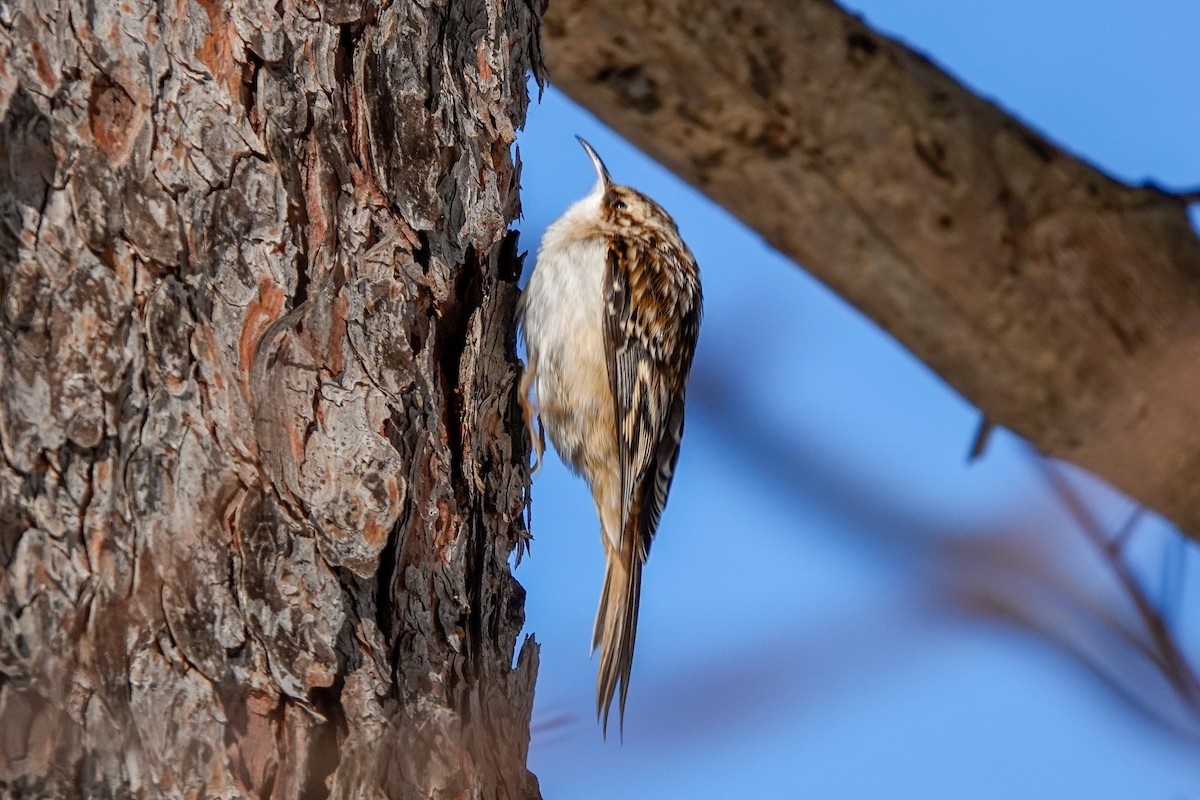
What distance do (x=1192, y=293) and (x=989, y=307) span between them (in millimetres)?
332

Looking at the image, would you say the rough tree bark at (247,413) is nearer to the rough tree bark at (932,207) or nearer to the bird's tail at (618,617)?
the rough tree bark at (932,207)

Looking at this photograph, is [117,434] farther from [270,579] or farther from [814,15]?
[814,15]

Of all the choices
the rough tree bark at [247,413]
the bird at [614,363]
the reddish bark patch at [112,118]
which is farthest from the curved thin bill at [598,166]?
the reddish bark patch at [112,118]

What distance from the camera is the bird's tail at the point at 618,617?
254 cm

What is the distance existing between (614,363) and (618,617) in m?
0.55

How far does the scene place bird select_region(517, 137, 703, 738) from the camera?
2.64 metres

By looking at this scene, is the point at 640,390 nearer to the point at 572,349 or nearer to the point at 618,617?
the point at 572,349

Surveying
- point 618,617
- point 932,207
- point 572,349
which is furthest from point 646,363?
point 932,207

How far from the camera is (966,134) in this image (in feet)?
7.03

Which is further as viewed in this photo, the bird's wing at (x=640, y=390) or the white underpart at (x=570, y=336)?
the bird's wing at (x=640, y=390)

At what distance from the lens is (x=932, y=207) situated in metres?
2.16

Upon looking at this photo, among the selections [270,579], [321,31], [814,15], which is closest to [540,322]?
[814,15]

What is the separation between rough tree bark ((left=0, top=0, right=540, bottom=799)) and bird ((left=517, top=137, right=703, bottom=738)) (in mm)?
736

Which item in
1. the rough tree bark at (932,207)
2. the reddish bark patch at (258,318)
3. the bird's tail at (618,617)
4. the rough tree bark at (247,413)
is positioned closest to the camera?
the rough tree bark at (247,413)
